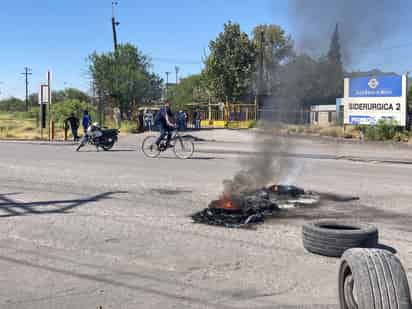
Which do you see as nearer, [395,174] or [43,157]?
[395,174]

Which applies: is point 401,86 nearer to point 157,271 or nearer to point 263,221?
point 263,221

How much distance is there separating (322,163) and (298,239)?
432 inches

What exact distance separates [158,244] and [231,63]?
130 feet

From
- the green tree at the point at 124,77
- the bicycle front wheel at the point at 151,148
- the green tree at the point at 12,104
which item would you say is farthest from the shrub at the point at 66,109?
the green tree at the point at 12,104

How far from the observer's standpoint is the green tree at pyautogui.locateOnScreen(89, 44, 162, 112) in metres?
40.4

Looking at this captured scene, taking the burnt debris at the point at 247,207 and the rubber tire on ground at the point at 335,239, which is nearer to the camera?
the rubber tire on ground at the point at 335,239

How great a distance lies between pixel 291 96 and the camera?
407 inches

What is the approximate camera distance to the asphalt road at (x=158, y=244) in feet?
16.4

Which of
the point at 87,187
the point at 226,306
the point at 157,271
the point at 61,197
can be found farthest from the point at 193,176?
the point at 226,306

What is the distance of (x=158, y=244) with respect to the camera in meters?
6.80

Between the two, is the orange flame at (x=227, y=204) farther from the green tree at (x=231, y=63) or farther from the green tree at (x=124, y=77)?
the green tree at (x=231, y=63)

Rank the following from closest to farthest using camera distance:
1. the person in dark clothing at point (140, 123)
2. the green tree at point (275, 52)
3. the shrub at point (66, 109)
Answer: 1. the green tree at point (275, 52)
2. the person in dark clothing at point (140, 123)
3. the shrub at point (66, 109)

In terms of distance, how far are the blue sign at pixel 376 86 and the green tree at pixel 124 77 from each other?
52.8ft

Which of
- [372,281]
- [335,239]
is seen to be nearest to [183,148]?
[335,239]
